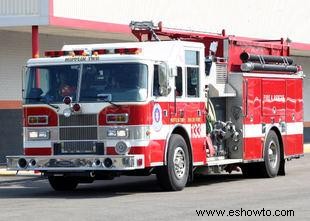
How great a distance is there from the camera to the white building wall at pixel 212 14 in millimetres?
23422

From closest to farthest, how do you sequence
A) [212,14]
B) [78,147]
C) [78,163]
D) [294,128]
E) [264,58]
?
[78,163]
[78,147]
[264,58]
[294,128]
[212,14]

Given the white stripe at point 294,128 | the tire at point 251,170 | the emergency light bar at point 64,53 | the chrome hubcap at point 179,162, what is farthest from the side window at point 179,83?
the white stripe at point 294,128

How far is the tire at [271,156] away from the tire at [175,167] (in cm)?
342

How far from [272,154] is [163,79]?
16.4ft

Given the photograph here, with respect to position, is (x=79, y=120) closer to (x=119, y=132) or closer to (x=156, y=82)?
(x=119, y=132)

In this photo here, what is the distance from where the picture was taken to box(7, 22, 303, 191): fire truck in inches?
596

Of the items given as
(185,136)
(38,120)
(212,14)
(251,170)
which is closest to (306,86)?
(212,14)

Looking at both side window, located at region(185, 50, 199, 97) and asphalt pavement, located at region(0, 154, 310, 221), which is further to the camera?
side window, located at region(185, 50, 199, 97)

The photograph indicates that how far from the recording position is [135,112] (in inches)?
592

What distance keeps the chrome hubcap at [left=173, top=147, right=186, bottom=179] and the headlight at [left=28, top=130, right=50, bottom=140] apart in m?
2.40

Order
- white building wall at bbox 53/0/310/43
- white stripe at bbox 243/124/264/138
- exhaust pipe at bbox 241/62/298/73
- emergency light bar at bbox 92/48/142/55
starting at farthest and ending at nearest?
1. white building wall at bbox 53/0/310/43
2. exhaust pipe at bbox 241/62/298/73
3. white stripe at bbox 243/124/264/138
4. emergency light bar at bbox 92/48/142/55

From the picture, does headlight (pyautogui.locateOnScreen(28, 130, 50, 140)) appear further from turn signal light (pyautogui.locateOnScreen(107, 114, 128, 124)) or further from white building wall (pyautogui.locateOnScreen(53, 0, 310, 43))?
white building wall (pyautogui.locateOnScreen(53, 0, 310, 43))

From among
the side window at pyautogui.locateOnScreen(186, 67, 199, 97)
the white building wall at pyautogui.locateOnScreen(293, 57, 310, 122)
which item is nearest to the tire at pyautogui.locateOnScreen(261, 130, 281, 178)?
the side window at pyautogui.locateOnScreen(186, 67, 199, 97)

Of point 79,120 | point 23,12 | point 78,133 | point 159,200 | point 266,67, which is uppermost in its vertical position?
point 23,12
